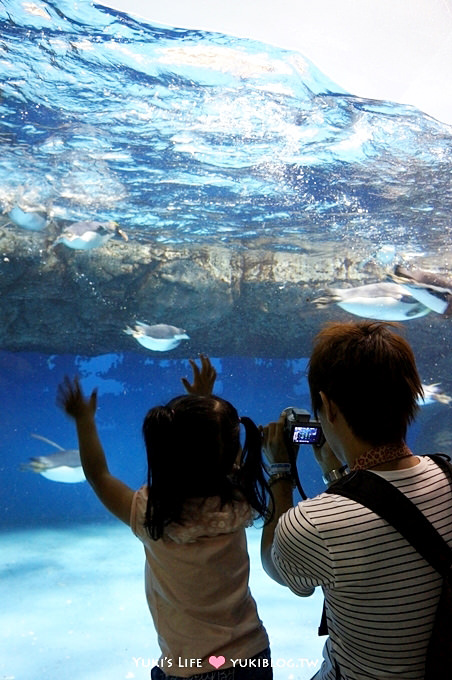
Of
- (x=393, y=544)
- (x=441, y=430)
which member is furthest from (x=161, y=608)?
(x=441, y=430)

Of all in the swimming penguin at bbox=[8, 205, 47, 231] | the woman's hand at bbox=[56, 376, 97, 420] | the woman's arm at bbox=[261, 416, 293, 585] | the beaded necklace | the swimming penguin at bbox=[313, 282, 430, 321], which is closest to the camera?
the beaded necklace

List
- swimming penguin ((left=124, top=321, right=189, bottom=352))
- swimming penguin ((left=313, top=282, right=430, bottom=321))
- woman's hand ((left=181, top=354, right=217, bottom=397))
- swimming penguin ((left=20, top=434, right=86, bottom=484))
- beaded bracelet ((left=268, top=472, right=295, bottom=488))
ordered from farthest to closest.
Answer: swimming penguin ((left=124, top=321, right=189, bottom=352))
swimming penguin ((left=20, top=434, right=86, bottom=484))
swimming penguin ((left=313, top=282, right=430, bottom=321))
woman's hand ((left=181, top=354, right=217, bottom=397))
beaded bracelet ((left=268, top=472, right=295, bottom=488))

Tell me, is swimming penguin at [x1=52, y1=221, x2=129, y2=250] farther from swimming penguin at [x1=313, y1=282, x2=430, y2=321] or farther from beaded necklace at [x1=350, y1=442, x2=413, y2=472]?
beaded necklace at [x1=350, y1=442, x2=413, y2=472]

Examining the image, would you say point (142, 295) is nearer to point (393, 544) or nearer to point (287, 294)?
point (287, 294)

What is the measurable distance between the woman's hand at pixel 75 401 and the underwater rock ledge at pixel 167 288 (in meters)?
11.1

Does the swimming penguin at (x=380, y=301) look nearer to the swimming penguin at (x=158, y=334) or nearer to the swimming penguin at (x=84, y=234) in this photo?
the swimming penguin at (x=158, y=334)

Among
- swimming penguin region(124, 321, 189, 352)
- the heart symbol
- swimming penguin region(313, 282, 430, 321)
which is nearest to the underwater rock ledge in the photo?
swimming penguin region(124, 321, 189, 352)

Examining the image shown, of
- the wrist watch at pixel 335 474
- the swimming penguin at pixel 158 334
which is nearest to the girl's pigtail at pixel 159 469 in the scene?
the wrist watch at pixel 335 474

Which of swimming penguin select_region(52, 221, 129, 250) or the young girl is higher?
the young girl

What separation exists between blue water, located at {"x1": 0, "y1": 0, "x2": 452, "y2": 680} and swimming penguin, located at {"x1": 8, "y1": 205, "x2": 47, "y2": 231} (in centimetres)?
25

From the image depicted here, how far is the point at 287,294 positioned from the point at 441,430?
6.53 meters

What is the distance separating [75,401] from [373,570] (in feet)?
4.07

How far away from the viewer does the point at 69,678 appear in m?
4.52

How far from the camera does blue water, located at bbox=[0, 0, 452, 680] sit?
616 cm
